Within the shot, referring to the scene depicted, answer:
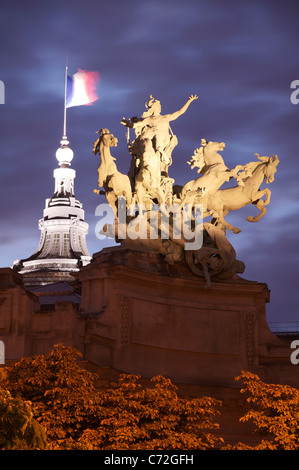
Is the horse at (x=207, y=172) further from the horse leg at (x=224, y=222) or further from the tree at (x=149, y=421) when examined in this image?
the tree at (x=149, y=421)

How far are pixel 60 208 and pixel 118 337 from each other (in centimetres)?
3383

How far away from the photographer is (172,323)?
2215 inches

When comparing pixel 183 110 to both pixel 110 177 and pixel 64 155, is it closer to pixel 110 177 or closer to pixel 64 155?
pixel 110 177

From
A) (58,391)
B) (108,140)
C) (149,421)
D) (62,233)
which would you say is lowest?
(149,421)

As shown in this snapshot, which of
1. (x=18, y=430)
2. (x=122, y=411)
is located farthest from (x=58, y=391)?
(x=18, y=430)

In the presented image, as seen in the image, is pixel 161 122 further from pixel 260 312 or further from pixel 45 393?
pixel 45 393

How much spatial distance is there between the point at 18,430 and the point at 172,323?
975 inches

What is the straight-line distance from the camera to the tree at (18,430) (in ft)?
104

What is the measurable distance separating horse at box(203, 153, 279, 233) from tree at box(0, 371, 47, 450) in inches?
1078

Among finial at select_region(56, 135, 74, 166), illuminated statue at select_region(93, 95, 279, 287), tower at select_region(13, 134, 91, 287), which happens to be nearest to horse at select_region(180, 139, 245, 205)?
illuminated statue at select_region(93, 95, 279, 287)

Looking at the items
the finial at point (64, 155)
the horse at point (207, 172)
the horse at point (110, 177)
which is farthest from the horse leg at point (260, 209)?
the finial at point (64, 155)

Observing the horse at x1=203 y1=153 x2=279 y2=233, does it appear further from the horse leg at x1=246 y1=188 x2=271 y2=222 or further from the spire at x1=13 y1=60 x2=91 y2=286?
the spire at x1=13 y1=60 x2=91 y2=286

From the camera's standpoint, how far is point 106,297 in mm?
53312

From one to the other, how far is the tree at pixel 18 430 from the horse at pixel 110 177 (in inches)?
966
